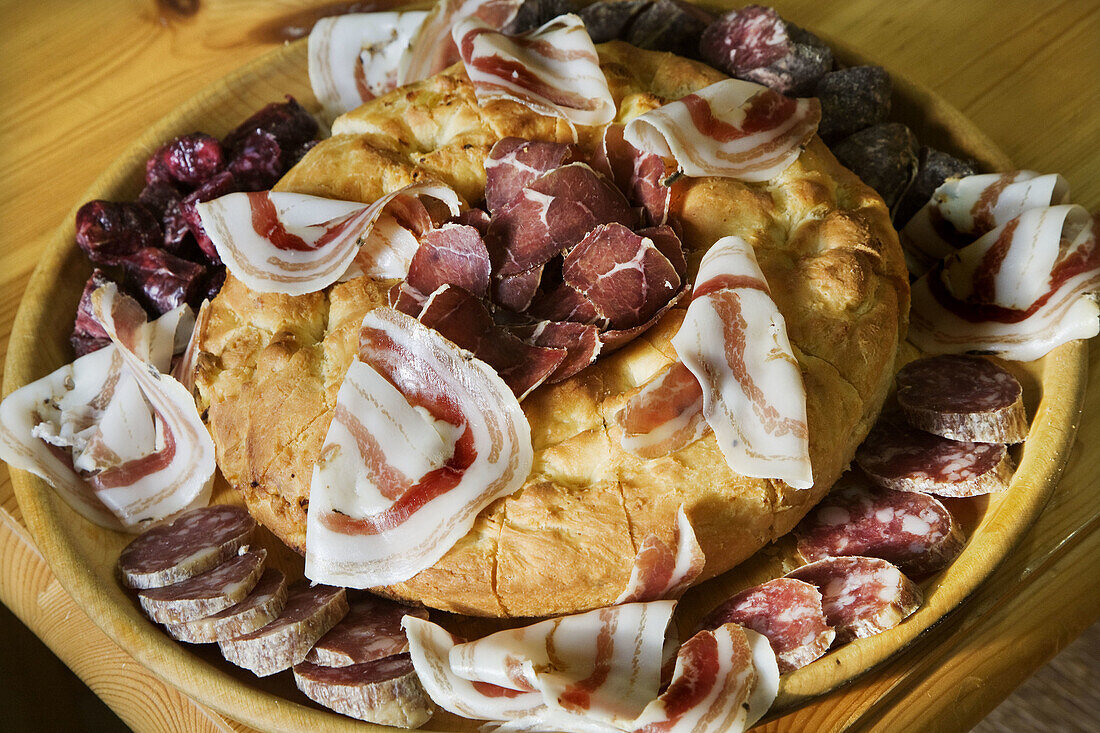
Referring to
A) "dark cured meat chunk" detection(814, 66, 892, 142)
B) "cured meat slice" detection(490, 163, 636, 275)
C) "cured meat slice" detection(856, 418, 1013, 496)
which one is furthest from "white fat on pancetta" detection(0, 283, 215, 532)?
"dark cured meat chunk" detection(814, 66, 892, 142)

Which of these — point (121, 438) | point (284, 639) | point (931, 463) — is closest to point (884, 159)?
point (931, 463)

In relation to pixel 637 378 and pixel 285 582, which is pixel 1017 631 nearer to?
pixel 637 378

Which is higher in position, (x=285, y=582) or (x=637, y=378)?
(x=637, y=378)

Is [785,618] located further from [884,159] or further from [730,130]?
[884,159]

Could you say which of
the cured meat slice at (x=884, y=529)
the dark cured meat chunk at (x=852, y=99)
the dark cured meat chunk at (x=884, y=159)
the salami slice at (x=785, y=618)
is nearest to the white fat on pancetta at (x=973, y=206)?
the dark cured meat chunk at (x=884, y=159)

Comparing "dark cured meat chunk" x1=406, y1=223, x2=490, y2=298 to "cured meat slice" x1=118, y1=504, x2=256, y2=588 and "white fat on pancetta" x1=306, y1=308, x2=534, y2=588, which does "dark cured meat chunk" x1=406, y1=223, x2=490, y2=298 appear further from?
"cured meat slice" x1=118, y1=504, x2=256, y2=588

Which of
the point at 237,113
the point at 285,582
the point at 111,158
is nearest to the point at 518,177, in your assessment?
the point at 285,582

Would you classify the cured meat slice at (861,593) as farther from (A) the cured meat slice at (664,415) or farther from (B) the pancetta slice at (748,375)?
(A) the cured meat slice at (664,415)
